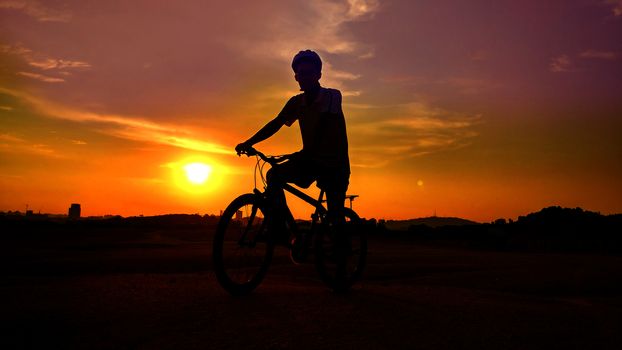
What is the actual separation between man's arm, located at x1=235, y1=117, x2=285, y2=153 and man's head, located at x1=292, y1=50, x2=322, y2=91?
446mm

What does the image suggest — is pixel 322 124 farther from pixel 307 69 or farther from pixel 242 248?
pixel 242 248

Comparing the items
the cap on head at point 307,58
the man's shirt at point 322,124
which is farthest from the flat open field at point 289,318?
the cap on head at point 307,58

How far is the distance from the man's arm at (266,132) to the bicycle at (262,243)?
115 millimetres

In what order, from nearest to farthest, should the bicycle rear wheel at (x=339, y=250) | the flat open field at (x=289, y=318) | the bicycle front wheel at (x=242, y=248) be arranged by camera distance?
1. the flat open field at (x=289, y=318)
2. the bicycle front wheel at (x=242, y=248)
3. the bicycle rear wheel at (x=339, y=250)

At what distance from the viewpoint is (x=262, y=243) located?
5.05 metres

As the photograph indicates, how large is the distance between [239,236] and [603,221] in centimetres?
1999

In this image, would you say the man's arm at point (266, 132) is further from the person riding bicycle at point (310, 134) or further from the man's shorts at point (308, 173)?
the man's shorts at point (308, 173)

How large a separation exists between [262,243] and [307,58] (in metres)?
1.93

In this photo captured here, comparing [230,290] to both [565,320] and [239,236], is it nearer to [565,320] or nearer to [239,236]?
[239,236]

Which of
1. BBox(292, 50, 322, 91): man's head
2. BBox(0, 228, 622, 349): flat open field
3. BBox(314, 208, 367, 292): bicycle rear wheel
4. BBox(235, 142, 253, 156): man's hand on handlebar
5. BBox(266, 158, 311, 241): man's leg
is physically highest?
BBox(292, 50, 322, 91): man's head

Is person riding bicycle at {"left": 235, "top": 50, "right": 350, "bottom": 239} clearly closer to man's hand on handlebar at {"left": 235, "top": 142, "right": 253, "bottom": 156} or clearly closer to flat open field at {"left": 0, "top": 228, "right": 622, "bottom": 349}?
man's hand on handlebar at {"left": 235, "top": 142, "right": 253, "bottom": 156}

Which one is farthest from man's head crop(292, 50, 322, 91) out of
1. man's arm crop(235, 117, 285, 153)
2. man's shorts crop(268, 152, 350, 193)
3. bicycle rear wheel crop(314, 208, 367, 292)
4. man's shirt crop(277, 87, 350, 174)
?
bicycle rear wheel crop(314, 208, 367, 292)

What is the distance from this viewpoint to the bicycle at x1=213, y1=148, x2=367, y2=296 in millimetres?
4633

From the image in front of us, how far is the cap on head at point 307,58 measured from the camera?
5.18m
